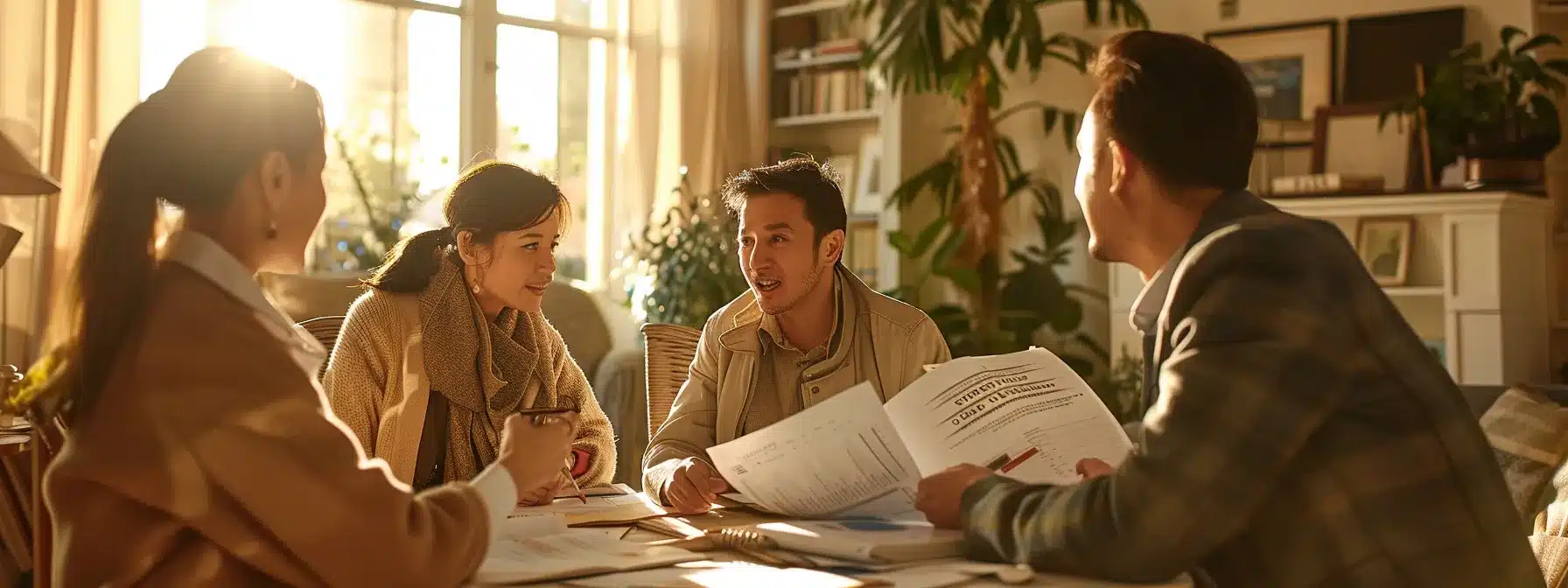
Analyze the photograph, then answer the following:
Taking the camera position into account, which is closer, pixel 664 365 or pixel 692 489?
pixel 692 489

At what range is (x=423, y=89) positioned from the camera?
16.6ft

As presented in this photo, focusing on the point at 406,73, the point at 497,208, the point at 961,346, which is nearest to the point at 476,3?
the point at 406,73

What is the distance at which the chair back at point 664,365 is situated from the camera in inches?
93.4

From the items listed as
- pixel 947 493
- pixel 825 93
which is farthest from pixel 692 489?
pixel 825 93

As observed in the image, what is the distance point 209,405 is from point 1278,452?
2.78 ft

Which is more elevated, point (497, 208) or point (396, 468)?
point (497, 208)

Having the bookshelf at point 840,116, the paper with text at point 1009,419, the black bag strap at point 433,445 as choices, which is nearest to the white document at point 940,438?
the paper with text at point 1009,419

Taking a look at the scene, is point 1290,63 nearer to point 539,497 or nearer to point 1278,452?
point 539,497

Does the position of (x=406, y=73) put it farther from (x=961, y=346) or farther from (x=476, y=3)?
(x=961, y=346)

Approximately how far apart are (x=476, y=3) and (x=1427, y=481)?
15.0 ft

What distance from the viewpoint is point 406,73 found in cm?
496

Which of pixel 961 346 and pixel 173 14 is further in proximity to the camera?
pixel 961 346

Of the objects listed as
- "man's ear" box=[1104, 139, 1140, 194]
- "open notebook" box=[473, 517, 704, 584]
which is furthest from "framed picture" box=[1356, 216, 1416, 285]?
"open notebook" box=[473, 517, 704, 584]

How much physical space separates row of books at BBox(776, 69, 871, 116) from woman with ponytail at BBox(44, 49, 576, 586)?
15.2ft
